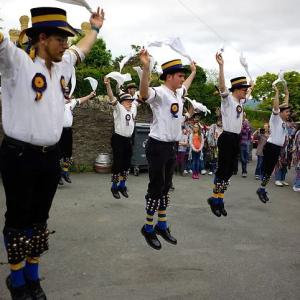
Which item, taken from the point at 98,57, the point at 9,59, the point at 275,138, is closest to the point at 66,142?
the point at 275,138

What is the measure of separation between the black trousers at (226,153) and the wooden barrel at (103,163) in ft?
22.2

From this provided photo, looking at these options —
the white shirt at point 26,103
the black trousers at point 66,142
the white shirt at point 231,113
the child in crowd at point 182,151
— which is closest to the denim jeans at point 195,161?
the child in crowd at point 182,151

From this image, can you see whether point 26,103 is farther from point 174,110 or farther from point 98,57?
point 98,57

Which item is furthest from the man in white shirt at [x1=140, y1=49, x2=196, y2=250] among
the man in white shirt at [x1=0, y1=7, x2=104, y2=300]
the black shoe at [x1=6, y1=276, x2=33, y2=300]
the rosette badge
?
the black shoe at [x1=6, y1=276, x2=33, y2=300]

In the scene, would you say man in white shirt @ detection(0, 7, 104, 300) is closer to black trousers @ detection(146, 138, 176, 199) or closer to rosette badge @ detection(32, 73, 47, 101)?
rosette badge @ detection(32, 73, 47, 101)

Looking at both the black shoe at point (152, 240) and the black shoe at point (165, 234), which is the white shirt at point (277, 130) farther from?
the black shoe at point (152, 240)

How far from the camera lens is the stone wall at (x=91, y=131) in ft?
39.9

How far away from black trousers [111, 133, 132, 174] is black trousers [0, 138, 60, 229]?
439 centimetres

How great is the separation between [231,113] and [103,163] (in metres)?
7.17

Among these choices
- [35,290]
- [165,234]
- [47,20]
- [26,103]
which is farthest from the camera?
[165,234]

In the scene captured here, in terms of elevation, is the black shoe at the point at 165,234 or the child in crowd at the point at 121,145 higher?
the child in crowd at the point at 121,145

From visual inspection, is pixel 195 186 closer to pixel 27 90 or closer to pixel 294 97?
pixel 27 90

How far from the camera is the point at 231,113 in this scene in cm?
555

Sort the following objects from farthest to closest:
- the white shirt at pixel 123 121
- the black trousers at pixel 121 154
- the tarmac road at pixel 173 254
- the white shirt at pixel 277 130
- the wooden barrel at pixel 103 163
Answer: the wooden barrel at pixel 103 163 < the white shirt at pixel 123 121 < the black trousers at pixel 121 154 < the white shirt at pixel 277 130 < the tarmac road at pixel 173 254
